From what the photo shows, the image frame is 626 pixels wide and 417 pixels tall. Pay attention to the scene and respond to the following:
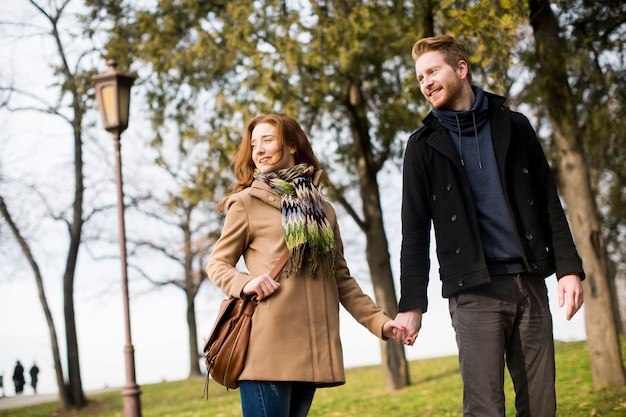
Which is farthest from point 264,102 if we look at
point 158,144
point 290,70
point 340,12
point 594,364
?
point 594,364

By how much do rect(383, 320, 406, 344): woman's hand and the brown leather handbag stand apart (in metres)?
0.61

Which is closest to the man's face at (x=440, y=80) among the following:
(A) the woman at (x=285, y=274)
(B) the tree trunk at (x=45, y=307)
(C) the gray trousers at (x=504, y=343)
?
(A) the woman at (x=285, y=274)

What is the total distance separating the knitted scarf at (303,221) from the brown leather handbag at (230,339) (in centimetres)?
9

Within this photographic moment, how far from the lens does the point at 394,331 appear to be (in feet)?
12.7

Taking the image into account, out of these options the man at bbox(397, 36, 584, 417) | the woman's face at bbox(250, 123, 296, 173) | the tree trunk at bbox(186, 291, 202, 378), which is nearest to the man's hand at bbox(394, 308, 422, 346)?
the man at bbox(397, 36, 584, 417)

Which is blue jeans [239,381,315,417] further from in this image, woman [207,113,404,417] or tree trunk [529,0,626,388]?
tree trunk [529,0,626,388]

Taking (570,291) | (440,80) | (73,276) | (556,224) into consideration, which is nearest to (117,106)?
(440,80)

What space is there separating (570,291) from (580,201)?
24.6 ft

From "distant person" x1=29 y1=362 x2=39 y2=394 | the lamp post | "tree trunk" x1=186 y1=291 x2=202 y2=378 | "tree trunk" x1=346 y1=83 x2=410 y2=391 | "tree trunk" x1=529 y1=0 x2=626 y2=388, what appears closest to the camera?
"tree trunk" x1=529 y1=0 x2=626 y2=388

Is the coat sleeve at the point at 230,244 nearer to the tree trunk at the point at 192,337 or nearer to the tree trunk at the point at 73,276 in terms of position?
the tree trunk at the point at 73,276

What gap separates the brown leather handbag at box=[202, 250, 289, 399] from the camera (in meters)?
3.68

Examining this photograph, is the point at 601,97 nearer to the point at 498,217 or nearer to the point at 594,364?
the point at 594,364

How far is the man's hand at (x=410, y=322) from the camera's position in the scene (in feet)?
12.3

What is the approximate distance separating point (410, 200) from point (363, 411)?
28.2 ft
